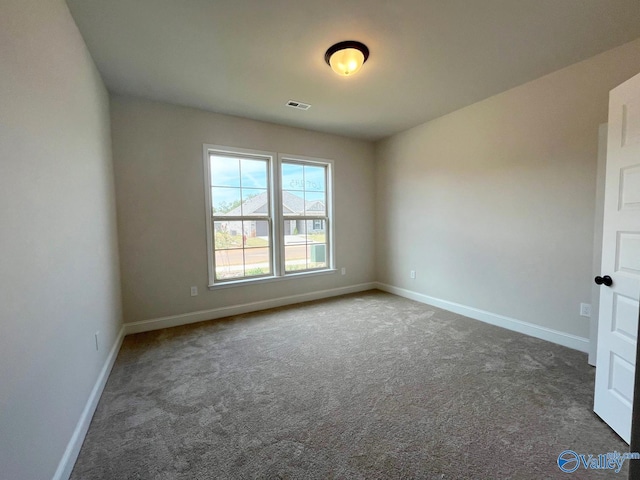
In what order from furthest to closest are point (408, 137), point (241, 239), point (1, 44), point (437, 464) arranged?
point (408, 137) < point (241, 239) < point (437, 464) < point (1, 44)

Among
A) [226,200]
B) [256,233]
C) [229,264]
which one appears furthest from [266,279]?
[226,200]

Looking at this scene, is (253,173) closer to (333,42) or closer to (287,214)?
(287,214)

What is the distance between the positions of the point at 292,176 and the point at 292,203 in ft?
1.40

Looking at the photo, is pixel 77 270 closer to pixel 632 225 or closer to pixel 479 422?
pixel 479 422

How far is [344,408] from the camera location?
6.10 ft

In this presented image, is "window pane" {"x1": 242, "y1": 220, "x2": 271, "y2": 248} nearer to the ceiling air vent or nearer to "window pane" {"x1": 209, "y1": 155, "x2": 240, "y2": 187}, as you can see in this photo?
"window pane" {"x1": 209, "y1": 155, "x2": 240, "y2": 187}

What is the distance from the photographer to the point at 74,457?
1.47 m

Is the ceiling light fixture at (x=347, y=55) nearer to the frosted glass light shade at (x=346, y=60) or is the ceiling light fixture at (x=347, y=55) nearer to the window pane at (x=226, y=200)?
the frosted glass light shade at (x=346, y=60)

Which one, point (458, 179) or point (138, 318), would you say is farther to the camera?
point (458, 179)

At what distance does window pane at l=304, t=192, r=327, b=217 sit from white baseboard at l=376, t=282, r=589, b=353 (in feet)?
6.47

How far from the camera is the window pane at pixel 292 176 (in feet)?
13.8

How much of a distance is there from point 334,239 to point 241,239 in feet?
5.13

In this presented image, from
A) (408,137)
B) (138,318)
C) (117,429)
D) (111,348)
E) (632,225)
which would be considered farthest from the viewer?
(408,137)

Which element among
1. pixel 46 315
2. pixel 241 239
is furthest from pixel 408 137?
pixel 46 315
